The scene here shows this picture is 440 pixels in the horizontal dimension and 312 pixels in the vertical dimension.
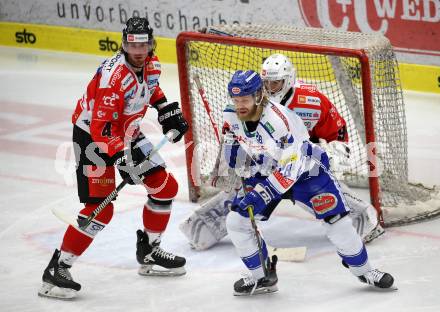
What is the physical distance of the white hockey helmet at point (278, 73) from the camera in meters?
5.39

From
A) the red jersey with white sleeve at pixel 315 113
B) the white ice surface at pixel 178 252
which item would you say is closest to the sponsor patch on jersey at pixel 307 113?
the red jersey with white sleeve at pixel 315 113

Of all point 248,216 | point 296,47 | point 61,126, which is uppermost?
point 296,47

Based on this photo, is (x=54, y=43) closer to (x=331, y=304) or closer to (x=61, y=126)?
(x=61, y=126)

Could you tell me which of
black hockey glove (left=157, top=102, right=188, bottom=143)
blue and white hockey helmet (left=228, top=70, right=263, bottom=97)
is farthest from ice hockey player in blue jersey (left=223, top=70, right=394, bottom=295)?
black hockey glove (left=157, top=102, right=188, bottom=143)

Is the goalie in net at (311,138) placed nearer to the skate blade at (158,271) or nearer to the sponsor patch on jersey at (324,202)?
the skate blade at (158,271)

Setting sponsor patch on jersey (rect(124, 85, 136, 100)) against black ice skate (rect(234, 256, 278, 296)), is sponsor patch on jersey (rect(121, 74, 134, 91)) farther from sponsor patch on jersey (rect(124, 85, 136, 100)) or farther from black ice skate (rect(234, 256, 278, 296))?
black ice skate (rect(234, 256, 278, 296))

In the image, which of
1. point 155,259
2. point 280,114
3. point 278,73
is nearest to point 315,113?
point 278,73

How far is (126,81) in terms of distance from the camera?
15.9 feet

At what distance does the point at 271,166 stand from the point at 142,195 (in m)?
2.04

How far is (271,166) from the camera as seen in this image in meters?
4.75

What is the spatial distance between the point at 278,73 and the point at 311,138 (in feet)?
1.52

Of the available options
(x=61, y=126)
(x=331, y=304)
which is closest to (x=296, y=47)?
(x=331, y=304)

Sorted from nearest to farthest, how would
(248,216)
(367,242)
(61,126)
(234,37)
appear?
(248,216) < (367,242) < (234,37) < (61,126)

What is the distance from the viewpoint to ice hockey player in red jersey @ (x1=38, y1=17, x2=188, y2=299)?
4.81 metres
